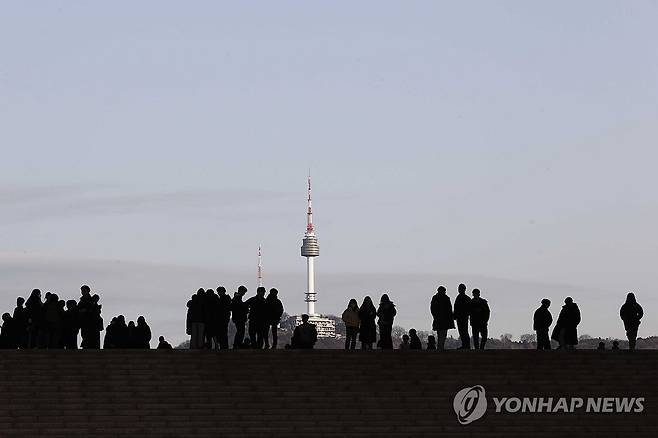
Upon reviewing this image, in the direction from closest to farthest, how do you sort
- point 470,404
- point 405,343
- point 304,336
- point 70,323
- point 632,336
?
point 470,404
point 70,323
point 304,336
point 632,336
point 405,343

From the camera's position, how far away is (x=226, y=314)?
87.2 ft

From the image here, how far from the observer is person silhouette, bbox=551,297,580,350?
89.1 feet

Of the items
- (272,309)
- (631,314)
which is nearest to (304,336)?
(272,309)

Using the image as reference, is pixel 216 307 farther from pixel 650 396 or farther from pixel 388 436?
pixel 650 396

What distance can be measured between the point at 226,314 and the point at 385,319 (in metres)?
2.95

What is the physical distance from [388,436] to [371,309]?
2714mm

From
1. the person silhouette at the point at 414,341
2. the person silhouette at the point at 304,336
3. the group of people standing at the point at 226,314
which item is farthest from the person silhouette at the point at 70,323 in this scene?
the person silhouette at the point at 414,341

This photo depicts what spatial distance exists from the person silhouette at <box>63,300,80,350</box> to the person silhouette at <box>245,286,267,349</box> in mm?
3102

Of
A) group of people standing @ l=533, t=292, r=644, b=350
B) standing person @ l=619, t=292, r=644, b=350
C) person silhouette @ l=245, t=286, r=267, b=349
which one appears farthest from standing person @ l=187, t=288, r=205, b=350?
standing person @ l=619, t=292, r=644, b=350

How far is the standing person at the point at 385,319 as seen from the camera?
87.5ft

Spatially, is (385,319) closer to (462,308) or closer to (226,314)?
(462,308)

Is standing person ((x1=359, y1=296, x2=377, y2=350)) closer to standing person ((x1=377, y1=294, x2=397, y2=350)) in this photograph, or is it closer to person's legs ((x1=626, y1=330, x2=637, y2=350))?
standing person ((x1=377, y1=294, x2=397, y2=350))

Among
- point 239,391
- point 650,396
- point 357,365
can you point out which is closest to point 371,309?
point 357,365

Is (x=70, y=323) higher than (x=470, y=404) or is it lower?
higher
